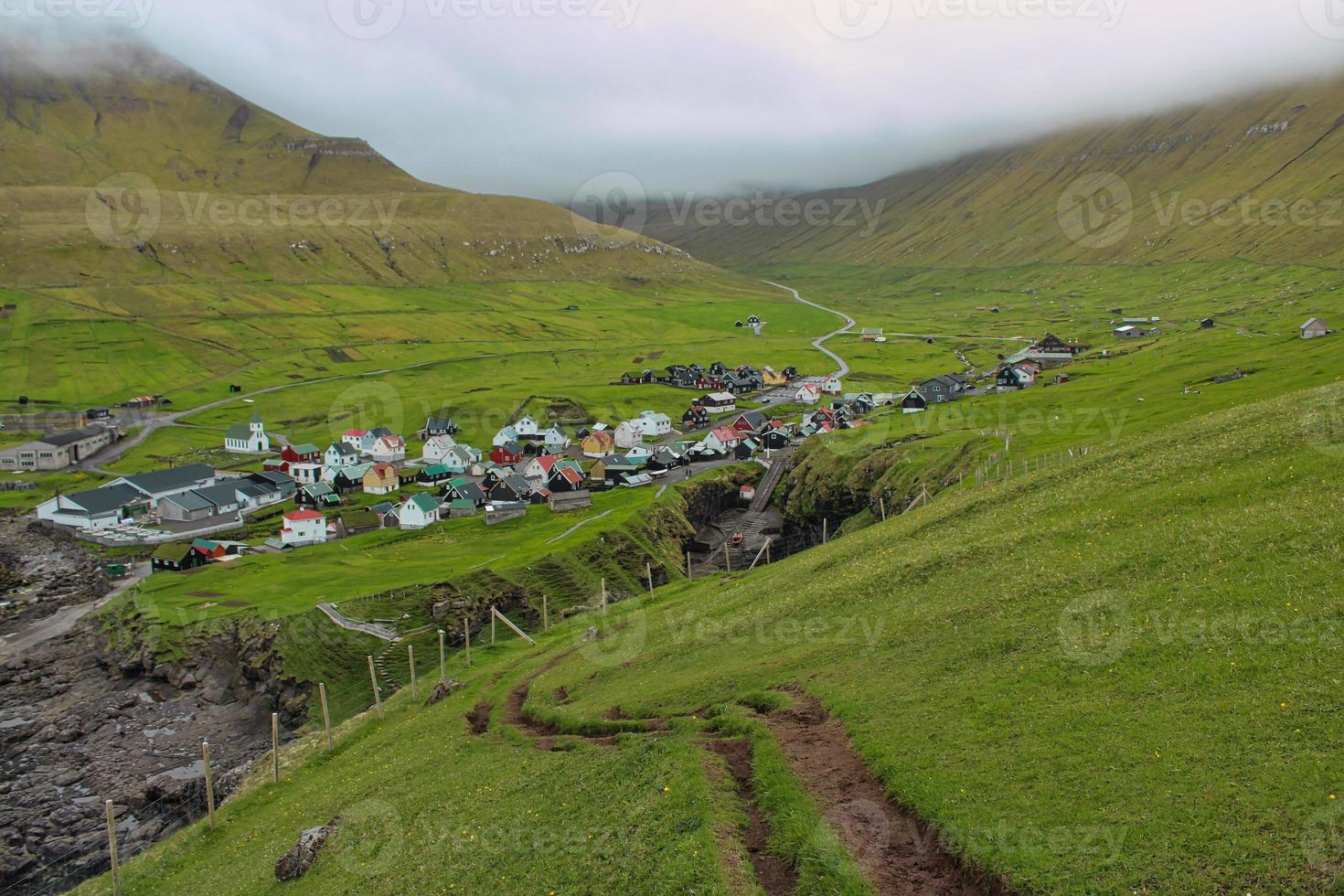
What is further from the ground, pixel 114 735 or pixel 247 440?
pixel 247 440

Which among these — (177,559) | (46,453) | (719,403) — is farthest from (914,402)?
(46,453)

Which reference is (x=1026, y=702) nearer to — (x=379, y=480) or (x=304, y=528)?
(x=304, y=528)

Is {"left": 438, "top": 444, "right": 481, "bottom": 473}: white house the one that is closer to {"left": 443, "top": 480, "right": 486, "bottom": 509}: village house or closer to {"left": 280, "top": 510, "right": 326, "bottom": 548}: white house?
{"left": 443, "top": 480, "right": 486, "bottom": 509}: village house

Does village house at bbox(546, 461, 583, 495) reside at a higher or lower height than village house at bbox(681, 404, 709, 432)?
lower

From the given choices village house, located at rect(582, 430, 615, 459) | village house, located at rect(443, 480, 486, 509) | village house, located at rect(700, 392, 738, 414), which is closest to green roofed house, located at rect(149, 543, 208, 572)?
village house, located at rect(443, 480, 486, 509)

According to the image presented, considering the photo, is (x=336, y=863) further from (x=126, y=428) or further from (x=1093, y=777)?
(x=126, y=428)

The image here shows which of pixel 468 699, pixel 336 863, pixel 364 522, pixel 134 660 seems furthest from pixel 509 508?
pixel 336 863

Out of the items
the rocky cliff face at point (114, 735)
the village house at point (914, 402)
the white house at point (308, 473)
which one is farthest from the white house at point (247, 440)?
the village house at point (914, 402)
